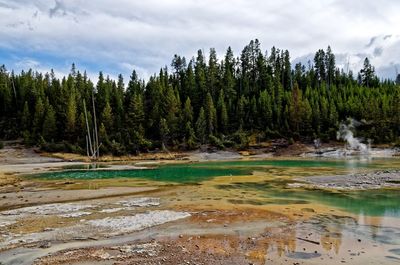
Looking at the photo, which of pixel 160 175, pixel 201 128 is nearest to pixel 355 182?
pixel 160 175

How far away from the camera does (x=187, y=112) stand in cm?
10875

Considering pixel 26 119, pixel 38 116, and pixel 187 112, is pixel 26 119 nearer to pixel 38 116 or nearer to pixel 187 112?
pixel 38 116

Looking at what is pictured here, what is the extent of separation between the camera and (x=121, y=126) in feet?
347

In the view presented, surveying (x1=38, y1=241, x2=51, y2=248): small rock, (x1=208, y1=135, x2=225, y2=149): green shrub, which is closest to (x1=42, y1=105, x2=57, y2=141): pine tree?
(x1=208, y1=135, x2=225, y2=149): green shrub

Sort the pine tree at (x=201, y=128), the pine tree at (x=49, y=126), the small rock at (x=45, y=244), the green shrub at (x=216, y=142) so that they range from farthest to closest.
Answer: the pine tree at (x=201, y=128)
the pine tree at (x=49, y=126)
the green shrub at (x=216, y=142)
the small rock at (x=45, y=244)

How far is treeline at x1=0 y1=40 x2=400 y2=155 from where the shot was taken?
3991 inches

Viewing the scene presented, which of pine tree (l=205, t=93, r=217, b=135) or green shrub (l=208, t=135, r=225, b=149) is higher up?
pine tree (l=205, t=93, r=217, b=135)

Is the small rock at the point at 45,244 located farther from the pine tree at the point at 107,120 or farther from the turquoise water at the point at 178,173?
the pine tree at the point at 107,120

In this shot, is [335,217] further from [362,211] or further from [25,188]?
[25,188]

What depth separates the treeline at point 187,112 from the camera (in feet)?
333

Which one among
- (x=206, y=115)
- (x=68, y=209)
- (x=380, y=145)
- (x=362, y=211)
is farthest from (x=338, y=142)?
(x=68, y=209)

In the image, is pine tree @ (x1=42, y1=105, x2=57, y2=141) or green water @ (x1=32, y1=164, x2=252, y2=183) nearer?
green water @ (x1=32, y1=164, x2=252, y2=183)

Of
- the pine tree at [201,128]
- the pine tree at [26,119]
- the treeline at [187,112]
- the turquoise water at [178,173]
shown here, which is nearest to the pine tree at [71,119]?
the treeline at [187,112]

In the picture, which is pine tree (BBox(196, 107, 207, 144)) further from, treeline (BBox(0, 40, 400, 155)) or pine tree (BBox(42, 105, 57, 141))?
pine tree (BBox(42, 105, 57, 141))
